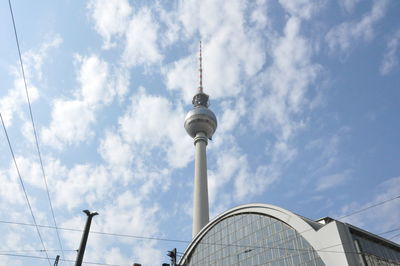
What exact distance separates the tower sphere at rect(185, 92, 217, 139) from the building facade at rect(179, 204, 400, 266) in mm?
43351

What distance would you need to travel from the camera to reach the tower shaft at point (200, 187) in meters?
66.5


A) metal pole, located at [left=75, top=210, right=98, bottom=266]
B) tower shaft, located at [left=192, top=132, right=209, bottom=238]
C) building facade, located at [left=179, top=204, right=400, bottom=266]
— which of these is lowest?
metal pole, located at [left=75, top=210, right=98, bottom=266]

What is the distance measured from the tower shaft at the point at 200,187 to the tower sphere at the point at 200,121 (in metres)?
1.89

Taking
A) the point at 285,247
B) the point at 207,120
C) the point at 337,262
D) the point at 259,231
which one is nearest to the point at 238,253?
the point at 259,231

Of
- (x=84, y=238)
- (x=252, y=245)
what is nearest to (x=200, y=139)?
(x=252, y=245)

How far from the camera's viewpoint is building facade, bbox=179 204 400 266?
27.2 meters

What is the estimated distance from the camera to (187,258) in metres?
48.0

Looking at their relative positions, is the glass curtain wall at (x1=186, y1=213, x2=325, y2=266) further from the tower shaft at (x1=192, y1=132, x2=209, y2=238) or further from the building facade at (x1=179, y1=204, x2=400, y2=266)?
the tower shaft at (x1=192, y1=132, x2=209, y2=238)

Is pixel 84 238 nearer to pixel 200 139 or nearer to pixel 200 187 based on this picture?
pixel 200 187

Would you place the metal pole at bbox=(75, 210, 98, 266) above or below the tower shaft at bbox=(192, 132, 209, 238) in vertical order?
below

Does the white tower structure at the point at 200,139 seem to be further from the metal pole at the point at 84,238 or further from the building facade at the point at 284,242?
the metal pole at the point at 84,238

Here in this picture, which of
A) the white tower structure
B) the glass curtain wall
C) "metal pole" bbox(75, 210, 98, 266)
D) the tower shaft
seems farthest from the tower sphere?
"metal pole" bbox(75, 210, 98, 266)

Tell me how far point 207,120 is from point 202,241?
45.2m

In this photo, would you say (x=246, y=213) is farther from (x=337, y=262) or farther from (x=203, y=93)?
(x=203, y=93)
